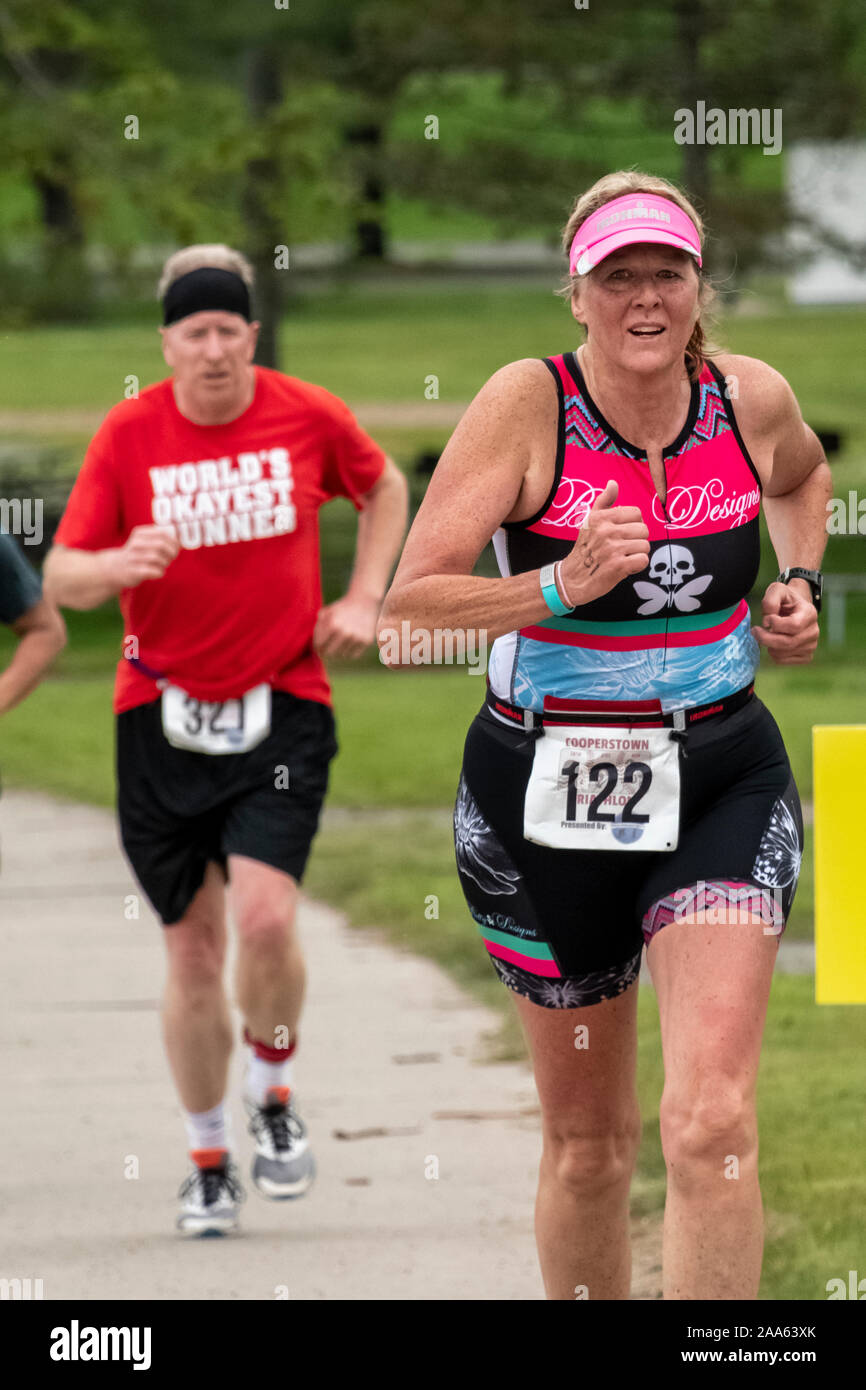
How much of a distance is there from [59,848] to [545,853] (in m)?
6.74

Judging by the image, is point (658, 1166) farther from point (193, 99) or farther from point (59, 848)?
point (193, 99)

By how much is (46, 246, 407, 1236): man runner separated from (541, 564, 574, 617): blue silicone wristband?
180cm

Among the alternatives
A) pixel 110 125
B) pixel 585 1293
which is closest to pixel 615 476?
pixel 585 1293

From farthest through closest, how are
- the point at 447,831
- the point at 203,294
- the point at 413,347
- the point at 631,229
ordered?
the point at 413,347 → the point at 447,831 → the point at 203,294 → the point at 631,229

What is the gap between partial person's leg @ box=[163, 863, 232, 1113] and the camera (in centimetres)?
516

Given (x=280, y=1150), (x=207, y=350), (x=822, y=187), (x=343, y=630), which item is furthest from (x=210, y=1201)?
(x=822, y=187)

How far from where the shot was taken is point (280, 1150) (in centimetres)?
530

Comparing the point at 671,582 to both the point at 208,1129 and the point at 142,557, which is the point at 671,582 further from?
the point at 208,1129

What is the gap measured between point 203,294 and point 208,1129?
6.54 ft

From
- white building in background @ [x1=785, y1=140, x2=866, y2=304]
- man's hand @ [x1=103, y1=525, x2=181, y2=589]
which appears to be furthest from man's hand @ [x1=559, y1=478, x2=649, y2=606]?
white building in background @ [x1=785, y1=140, x2=866, y2=304]

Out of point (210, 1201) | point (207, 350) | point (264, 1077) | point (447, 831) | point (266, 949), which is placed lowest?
point (210, 1201)

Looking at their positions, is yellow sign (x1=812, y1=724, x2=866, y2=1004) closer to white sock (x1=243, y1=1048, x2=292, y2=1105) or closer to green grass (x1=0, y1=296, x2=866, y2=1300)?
green grass (x1=0, y1=296, x2=866, y2=1300)

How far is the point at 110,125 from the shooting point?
16516 mm

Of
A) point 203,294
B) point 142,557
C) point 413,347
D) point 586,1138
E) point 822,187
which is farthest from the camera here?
point 413,347
